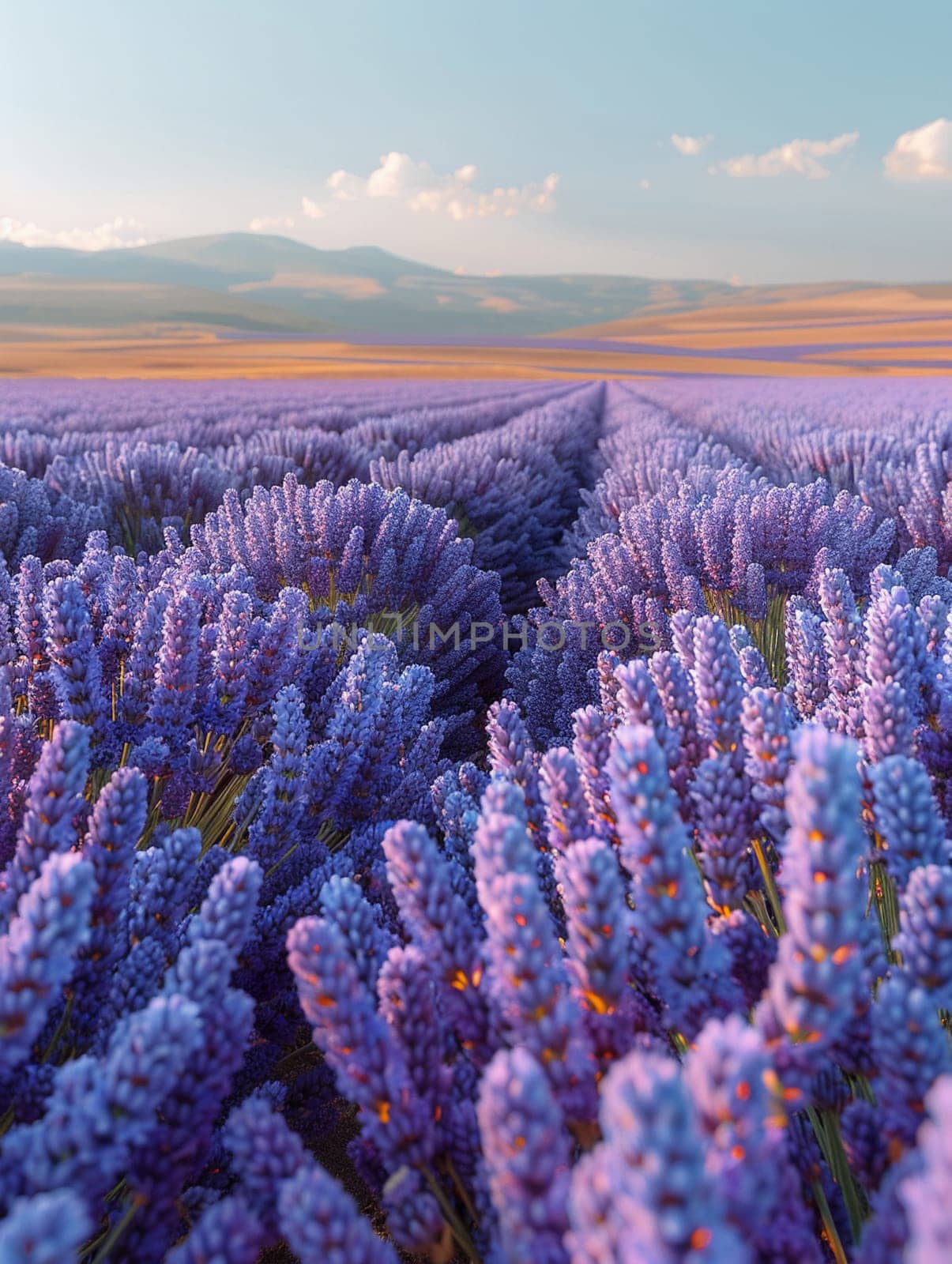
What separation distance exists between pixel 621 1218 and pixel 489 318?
371 ft

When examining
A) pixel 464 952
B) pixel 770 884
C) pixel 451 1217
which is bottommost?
pixel 451 1217

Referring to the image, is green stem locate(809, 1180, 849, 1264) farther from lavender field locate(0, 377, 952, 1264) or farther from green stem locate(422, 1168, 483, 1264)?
green stem locate(422, 1168, 483, 1264)

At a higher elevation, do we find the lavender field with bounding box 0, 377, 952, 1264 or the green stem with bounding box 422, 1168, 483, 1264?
the lavender field with bounding box 0, 377, 952, 1264

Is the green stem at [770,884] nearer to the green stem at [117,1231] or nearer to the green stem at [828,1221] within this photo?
the green stem at [828,1221]

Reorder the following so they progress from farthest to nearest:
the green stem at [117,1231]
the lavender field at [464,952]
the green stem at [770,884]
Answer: the green stem at [770,884] < the green stem at [117,1231] < the lavender field at [464,952]

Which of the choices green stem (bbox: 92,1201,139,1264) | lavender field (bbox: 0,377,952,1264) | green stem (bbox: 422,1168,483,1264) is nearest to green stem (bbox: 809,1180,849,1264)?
lavender field (bbox: 0,377,952,1264)

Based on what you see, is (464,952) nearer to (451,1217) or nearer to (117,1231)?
(451,1217)

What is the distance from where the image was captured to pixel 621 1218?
43 centimetres

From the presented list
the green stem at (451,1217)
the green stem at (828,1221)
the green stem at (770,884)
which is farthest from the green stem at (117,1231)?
the green stem at (770,884)

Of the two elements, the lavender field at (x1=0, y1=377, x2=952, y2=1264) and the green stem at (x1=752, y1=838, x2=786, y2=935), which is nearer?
the lavender field at (x1=0, y1=377, x2=952, y2=1264)

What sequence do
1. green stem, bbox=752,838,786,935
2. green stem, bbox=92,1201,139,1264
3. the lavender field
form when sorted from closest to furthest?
the lavender field < green stem, bbox=92,1201,139,1264 < green stem, bbox=752,838,786,935

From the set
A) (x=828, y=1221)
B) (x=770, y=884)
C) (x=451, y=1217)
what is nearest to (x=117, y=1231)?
(x=451, y=1217)

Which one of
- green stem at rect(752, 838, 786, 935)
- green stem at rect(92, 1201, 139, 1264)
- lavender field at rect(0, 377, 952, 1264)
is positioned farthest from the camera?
green stem at rect(752, 838, 786, 935)

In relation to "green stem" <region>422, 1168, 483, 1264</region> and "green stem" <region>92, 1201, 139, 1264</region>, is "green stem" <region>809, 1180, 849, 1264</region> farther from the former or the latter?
"green stem" <region>92, 1201, 139, 1264</region>
